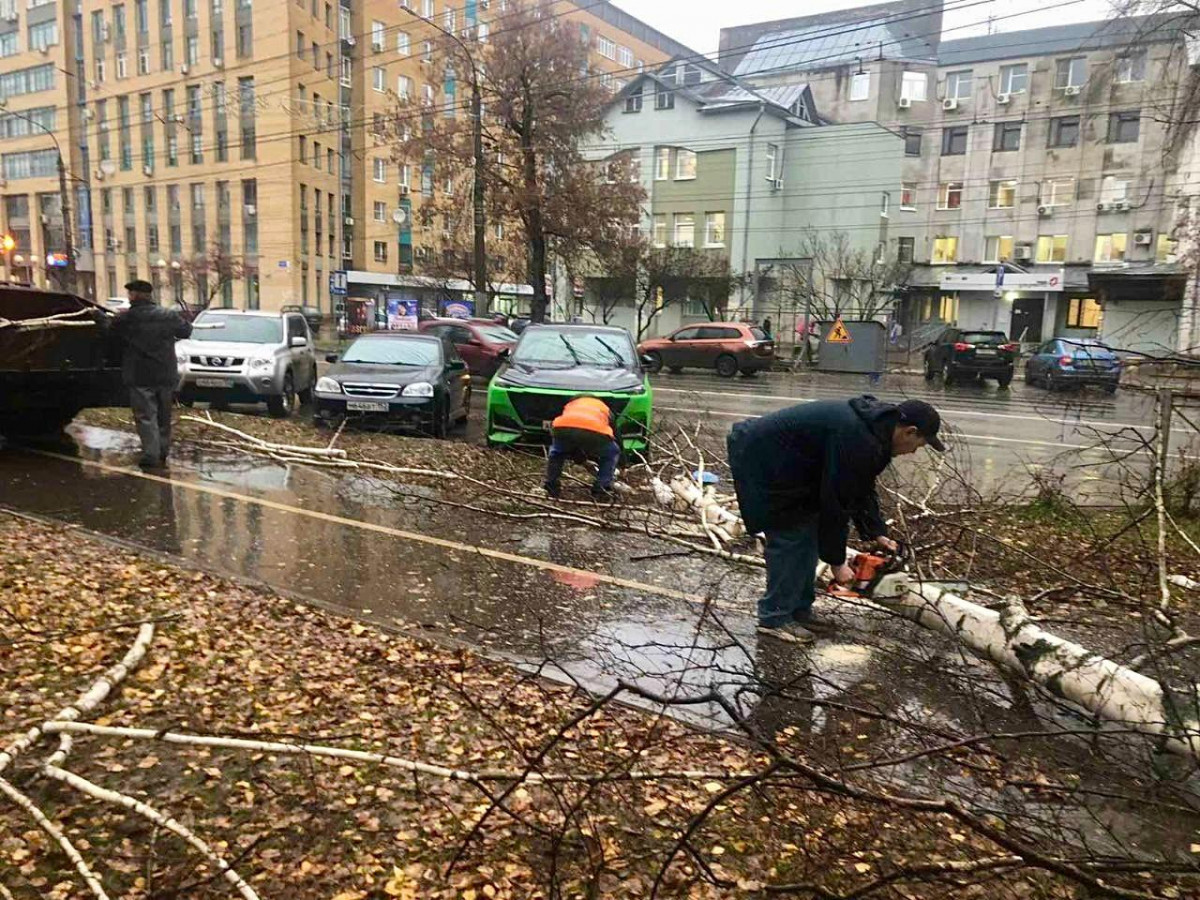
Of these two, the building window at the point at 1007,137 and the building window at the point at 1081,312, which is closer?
the building window at the point at 1081,312

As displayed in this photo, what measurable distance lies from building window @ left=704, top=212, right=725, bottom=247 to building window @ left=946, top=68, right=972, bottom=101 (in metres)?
14.8

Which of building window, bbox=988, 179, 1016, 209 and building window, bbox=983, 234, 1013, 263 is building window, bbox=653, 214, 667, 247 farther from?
building window, bbox=988, 179, 1016, 209

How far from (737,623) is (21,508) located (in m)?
6.09

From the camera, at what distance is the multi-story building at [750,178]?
4359 cm

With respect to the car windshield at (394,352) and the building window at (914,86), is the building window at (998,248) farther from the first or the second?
the car windshield at (394,352)

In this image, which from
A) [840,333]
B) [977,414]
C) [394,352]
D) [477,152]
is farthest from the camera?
[840,333]

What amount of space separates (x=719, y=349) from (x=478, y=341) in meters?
10.1

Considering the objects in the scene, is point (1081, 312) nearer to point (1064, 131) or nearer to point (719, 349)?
point (1064, 131)

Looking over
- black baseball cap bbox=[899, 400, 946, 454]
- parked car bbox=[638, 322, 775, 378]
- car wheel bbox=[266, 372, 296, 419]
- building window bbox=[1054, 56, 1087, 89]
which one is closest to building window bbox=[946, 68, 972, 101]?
building window bbox=[1054, 56, 1087, 89]

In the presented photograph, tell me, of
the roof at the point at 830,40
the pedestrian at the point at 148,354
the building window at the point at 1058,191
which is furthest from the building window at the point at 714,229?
the pedestrian at the point at 148,354

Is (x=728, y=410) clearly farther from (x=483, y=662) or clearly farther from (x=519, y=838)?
(x=519, y=838)

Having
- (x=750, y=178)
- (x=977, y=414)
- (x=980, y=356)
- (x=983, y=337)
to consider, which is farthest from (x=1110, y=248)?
(x=977, y=414)

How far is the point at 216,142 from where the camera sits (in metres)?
55.9

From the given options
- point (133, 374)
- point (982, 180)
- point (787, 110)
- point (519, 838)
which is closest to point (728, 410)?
point (133, 374)
